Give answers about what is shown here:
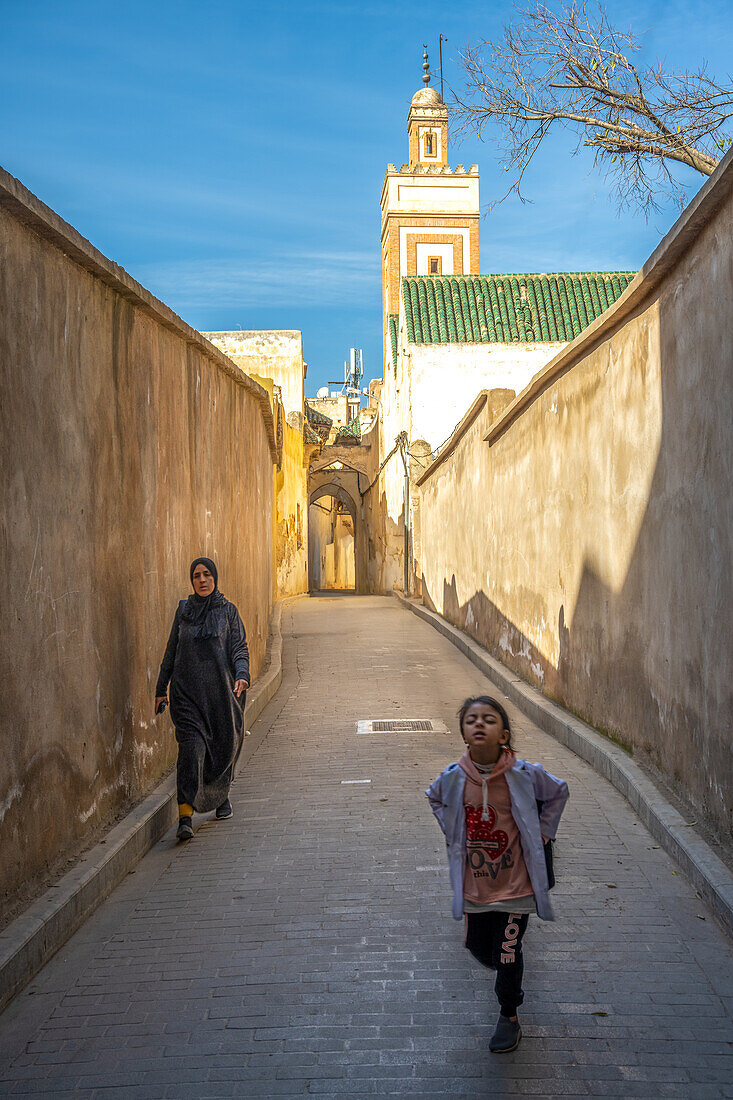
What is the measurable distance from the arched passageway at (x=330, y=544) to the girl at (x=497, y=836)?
146ft

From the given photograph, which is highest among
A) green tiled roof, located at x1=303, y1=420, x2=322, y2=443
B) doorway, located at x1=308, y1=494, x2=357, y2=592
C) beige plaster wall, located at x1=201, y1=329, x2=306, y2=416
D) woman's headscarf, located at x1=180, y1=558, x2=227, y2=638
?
beige plaster wall, located at x1=201, y1=329, x2=306, y2=416

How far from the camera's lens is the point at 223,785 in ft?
21.0

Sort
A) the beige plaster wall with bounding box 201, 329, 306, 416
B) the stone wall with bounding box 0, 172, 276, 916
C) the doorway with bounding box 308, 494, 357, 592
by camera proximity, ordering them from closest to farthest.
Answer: the stone wall with bounding box 0, 172, 276, 916 → the beige plaster wall with bounding box 201, 329, 306, 416 → the doorway with bounding box 308, 494, 357, 592

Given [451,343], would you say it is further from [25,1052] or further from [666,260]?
[25,1052]

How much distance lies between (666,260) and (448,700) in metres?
5.96

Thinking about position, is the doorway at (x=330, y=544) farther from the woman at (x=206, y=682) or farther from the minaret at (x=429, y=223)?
the woman at (x=206, y=682)

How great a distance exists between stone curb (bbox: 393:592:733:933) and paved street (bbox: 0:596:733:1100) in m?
0.10

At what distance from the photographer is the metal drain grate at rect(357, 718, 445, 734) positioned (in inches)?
357

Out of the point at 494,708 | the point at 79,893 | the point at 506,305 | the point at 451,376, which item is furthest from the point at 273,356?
the point at 494,708

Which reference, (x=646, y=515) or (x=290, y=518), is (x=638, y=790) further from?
(x=290, y=518)

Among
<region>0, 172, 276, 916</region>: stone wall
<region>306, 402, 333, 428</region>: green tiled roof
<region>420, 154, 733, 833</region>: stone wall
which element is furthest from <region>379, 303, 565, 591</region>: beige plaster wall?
<region>0, 172, 276, 916</region>: stone wall

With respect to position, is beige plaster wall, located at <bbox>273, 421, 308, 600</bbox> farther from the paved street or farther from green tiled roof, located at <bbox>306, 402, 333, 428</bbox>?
the paved street

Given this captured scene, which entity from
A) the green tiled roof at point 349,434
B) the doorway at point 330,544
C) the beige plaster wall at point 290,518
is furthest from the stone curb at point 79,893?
the doorway at point 330,544

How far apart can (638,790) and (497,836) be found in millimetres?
2877
